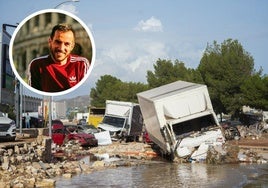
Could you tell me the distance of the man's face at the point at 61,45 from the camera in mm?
2996

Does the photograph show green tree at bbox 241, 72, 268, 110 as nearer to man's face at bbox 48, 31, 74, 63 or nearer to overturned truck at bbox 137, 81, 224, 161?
overturned truck at bbox 137, 81, 224, 161

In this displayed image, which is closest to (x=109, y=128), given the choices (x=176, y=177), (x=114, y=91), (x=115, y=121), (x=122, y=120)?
(x=115, y=121)

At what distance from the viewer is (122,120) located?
3562 cm

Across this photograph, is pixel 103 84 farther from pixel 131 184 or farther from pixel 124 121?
pixel 131 184

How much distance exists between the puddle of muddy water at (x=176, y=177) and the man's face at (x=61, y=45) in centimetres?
1039

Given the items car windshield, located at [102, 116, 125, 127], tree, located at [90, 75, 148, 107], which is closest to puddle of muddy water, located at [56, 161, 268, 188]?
car windshield, located at [102, 116, 125, 127]

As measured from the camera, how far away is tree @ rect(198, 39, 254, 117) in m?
60.6

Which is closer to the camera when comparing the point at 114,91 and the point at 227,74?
the point at 227,74

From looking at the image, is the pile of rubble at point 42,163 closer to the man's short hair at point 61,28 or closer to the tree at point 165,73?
the man's short hair at point 61,28

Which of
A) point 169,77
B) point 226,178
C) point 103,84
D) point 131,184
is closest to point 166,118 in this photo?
point 226,178

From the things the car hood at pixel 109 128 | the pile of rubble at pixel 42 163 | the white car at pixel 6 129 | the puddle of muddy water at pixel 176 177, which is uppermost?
the white car at pixel 6 129

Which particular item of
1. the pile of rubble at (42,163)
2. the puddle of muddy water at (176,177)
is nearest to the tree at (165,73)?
the pile of rubble at (42,163)

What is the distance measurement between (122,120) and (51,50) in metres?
32.7

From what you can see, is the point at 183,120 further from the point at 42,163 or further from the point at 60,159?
the point at 42,163
